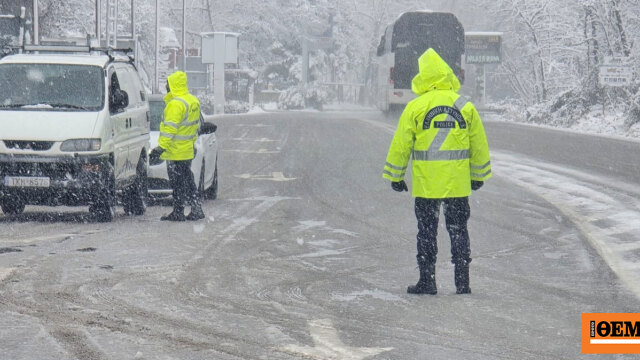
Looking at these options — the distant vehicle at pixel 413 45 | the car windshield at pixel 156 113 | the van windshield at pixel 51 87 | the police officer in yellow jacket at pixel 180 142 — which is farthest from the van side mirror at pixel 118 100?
the distant vehicle at pixel 413 45

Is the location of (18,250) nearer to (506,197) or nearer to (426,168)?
(426,168)

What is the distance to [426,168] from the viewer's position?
8023 millimetres

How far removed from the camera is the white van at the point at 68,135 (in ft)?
40.1

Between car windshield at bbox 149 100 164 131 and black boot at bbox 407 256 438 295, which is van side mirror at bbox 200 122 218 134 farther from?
black boot at bbox 407 256 438 295

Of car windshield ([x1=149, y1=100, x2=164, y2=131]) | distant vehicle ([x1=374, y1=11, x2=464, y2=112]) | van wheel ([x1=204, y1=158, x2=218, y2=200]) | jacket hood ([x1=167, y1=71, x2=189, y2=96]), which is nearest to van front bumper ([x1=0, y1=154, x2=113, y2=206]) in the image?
jacket hood ([x1=167, y1=71, x2=189, y2=96])

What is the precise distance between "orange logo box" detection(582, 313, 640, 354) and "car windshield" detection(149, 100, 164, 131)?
9.93 m

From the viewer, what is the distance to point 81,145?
40.4 ft

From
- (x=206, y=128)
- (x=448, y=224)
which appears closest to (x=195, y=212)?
(x=206, y=128)

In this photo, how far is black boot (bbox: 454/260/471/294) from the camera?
8.13 m

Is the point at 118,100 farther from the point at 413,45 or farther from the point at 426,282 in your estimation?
the point at 413,45

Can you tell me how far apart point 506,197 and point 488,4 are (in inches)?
2375

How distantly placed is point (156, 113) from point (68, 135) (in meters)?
4.32

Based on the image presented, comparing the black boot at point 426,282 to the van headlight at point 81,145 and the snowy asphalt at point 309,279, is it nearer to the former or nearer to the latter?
the snowy asphalt at point 309,279

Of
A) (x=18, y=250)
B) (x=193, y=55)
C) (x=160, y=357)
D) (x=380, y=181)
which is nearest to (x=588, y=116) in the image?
(x=380, y=181)
